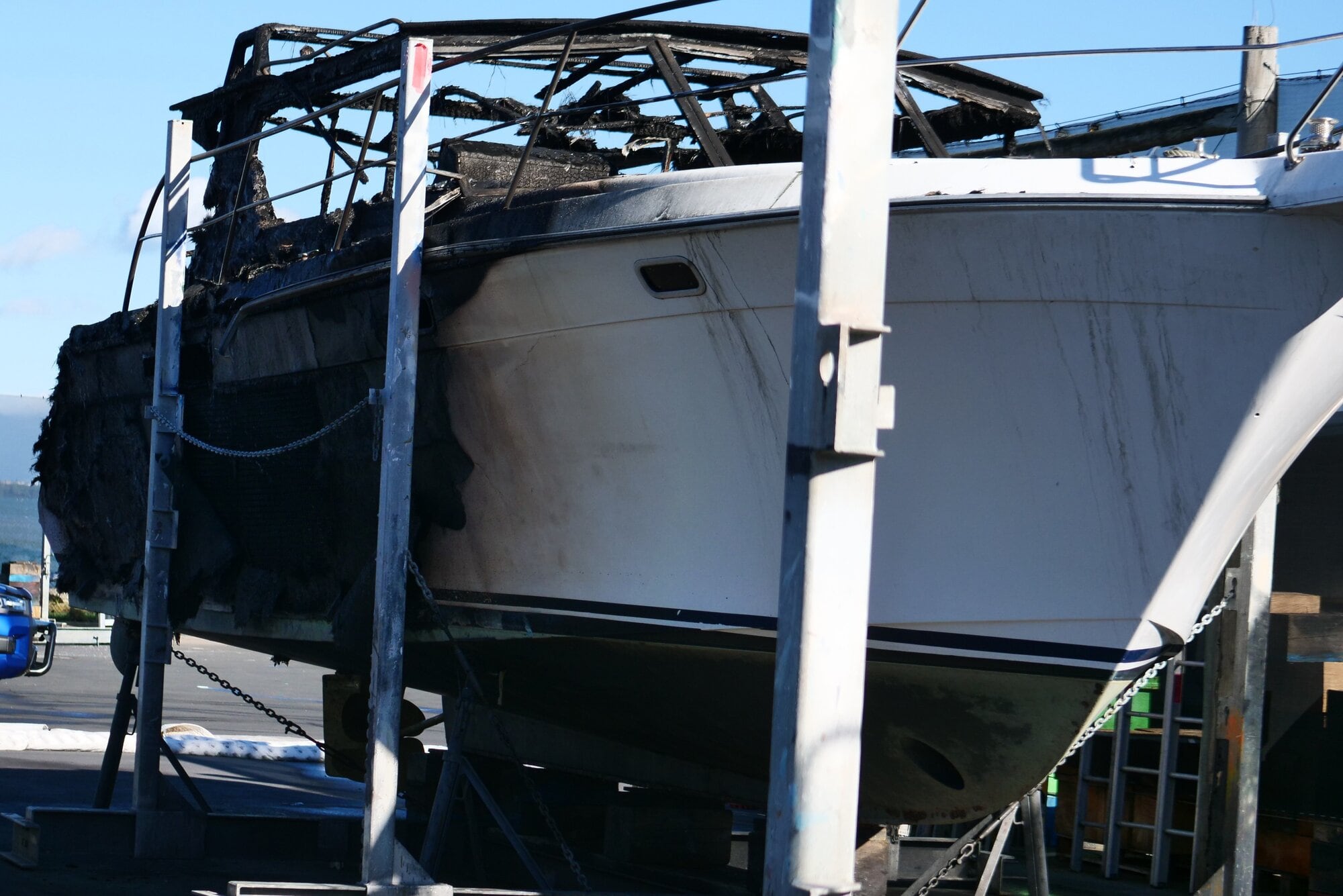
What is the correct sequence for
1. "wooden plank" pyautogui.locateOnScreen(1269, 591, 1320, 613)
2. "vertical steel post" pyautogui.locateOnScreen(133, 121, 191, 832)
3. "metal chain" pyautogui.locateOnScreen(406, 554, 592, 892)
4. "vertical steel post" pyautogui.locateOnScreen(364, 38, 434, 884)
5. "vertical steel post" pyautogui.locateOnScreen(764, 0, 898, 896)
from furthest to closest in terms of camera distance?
"wooden plank" pyautogui.locateOnScreen(1269, 591, 1320, 613)
"vertical steel post" pyautogui.locateOnScreen(133, 121, 191, 832)
"vertical steel post" pyautogui.locateOnScreen(364, 38, 434, 884)
"metal chain" pyautogui.locateOnScreen(406, 554, 592, 892)
"vertical steel post" pyautogui.locateOnScreen(764, 0, 898, 896)

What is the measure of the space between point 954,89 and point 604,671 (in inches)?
135

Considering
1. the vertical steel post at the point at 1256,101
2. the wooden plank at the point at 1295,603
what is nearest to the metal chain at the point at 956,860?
the wooden plank at the point at 1295,603

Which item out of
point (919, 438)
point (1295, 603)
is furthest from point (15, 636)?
point (919, 438)

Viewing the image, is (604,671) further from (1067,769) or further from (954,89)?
(1067,769)

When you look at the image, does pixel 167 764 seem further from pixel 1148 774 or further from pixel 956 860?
pixel 956 860

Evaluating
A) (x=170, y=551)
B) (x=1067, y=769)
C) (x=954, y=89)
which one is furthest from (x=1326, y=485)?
(x=170, y=551)

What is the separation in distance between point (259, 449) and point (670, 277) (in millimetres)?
3054

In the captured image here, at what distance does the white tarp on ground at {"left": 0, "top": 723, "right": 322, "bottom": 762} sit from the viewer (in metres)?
12.5

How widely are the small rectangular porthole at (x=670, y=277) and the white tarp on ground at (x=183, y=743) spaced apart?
8.30 metres

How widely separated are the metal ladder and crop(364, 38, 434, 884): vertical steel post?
12.7 feet

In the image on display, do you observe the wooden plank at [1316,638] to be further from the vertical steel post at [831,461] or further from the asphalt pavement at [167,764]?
the vertical steel post at [831,461]

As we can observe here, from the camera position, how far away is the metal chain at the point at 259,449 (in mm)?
6359

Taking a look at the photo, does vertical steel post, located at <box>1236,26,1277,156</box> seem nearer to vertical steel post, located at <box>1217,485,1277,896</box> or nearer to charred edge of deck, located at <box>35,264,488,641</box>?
vertical steel post, located at <box>1217,485,1277,896</box>

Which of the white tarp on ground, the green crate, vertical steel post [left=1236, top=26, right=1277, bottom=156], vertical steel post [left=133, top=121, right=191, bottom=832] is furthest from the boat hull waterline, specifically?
the white tarp on ground
